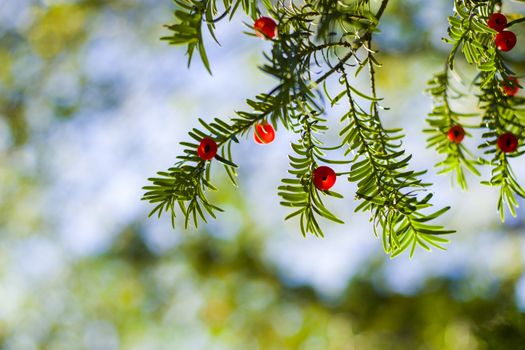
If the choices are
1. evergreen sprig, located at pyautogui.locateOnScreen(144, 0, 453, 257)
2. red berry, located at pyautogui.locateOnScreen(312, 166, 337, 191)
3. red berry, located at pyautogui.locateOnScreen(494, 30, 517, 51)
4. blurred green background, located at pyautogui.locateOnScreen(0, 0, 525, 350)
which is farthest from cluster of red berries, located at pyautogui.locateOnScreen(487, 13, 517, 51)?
blurred green background, located at pyautogui.locateOnScreen(0, 0, 525, 350)

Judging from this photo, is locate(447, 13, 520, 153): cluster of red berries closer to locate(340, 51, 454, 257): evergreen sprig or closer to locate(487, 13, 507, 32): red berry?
locate(487, 13, 507, 32): red berry

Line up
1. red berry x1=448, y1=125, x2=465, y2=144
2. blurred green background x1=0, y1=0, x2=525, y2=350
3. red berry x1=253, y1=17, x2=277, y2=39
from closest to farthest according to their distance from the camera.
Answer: red berry x1=253, y1=17, x2=277, y2=39
red berry x1=448, y1=125, x2=465, y2=144
blurred green background x1=0, y1=0, x2=525, y2=350

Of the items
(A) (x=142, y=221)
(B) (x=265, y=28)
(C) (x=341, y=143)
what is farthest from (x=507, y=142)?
(A) (x=142, y=221)

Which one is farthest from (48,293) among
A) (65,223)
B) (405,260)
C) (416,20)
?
(416,20)

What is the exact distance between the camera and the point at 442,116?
2.30 ft

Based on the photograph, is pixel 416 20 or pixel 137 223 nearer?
pixel 416 20

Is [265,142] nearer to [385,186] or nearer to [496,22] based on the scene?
[385,186]

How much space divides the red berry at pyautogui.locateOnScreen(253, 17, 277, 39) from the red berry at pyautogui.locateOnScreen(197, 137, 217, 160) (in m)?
0.11

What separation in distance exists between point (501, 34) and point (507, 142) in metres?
0.11

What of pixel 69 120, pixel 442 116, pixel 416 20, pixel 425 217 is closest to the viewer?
pixel 425 217

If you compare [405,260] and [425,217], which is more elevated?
[405,260]

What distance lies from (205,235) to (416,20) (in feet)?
4.79

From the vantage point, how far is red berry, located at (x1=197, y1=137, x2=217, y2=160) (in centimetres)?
53

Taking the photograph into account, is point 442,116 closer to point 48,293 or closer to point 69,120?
point 69,120
